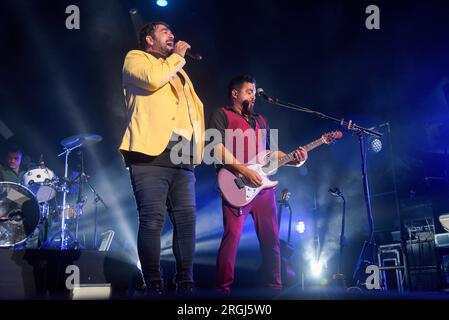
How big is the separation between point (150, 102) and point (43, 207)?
474 centimetres

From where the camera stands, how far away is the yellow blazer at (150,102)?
234 centimetres

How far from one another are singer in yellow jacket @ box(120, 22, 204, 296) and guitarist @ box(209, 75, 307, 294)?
0.55 m

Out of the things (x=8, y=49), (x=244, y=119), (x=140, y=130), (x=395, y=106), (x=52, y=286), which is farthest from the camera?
(x=395, y=106)

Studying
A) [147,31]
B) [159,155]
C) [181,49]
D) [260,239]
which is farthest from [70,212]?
[181,49]

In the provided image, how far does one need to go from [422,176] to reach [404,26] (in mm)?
1973

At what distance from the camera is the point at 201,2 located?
566cm

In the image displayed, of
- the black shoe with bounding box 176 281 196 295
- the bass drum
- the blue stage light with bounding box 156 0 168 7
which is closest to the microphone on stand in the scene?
the bass drum

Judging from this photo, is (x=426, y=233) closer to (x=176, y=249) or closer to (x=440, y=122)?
(x=440, y=122)

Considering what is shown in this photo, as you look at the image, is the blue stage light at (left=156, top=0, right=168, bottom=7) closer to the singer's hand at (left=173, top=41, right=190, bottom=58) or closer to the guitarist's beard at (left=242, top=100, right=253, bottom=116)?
the guitarist's beard at (left=242, top=100, right=253, bottom=116)

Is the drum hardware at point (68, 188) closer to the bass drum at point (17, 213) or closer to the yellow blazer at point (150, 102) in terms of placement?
the bass drum at point (17, 213)

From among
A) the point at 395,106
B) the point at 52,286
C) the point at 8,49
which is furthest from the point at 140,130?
the point at 395,106

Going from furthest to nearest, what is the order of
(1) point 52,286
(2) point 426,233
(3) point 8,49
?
(3) point 8,49 → (2) point 426,233 → (1) point 52,286
